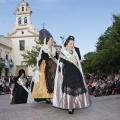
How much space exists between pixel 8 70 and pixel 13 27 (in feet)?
25.2

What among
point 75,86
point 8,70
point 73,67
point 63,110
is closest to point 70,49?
point 73,67

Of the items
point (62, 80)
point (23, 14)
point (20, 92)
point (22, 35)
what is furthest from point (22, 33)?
point (62, 80)

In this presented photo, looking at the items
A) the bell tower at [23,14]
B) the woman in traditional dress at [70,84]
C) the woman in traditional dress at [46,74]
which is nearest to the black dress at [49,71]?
the woman in traditional dress at [46,74]

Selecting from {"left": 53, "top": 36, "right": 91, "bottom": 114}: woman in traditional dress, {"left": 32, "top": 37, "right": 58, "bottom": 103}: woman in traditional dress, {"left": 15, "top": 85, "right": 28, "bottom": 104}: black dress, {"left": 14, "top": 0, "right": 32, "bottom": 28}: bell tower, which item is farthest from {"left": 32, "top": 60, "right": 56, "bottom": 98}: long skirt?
{"left": 14, "top": 0, "right": 32, "bottom": 28}: bell tower

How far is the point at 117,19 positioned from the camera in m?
32.2

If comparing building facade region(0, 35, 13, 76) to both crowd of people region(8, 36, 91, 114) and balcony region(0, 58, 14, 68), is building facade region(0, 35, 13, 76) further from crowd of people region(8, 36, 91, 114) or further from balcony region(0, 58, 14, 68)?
crowd of people region(8, 36, 91, 114)

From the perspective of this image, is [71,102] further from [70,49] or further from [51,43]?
[51,43]

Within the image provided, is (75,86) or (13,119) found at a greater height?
(75,86)

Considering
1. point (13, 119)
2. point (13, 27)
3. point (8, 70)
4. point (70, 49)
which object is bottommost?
point (13, 119)

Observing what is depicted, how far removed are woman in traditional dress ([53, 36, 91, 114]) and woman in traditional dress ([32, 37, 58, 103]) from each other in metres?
1.13

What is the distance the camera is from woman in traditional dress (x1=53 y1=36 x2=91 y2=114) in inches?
267

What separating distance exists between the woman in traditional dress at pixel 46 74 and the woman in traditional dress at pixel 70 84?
3.72ft

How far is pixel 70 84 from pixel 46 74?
158 centimetres

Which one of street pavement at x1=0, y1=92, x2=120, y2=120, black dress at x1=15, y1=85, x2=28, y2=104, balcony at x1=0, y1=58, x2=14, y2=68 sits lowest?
street pavement at x1=0, y1=92, x2=120, y2=120
